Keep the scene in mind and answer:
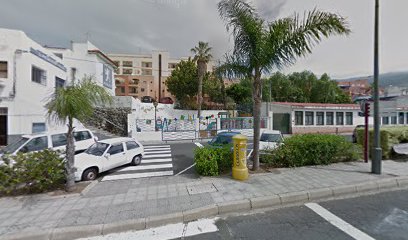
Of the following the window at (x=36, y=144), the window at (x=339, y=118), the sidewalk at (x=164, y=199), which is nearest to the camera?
the sidewalk at (x=164, y=199)

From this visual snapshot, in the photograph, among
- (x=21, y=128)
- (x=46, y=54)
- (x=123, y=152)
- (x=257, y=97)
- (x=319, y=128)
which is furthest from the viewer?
(x=319, y=128)

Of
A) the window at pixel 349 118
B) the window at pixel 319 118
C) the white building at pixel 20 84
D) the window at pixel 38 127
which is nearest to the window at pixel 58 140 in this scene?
the white building at pixel 20 84

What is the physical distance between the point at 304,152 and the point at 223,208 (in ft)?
14.0

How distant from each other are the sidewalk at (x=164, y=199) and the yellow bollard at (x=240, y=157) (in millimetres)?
Answer: 287

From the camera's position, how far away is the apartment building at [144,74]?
49.3m

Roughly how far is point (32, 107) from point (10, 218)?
12.0m

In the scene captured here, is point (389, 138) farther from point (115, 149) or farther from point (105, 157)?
point (105, 157)

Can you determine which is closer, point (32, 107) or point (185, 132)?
point (32, 107)

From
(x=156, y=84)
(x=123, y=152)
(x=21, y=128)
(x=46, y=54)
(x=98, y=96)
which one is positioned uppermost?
(x=156, y=84)

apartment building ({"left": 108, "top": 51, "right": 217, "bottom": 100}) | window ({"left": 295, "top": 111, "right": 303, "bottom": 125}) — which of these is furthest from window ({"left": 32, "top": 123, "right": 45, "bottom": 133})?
apartment building ({"left": 108, "top": 51, "right": 217, "bottom": 100})

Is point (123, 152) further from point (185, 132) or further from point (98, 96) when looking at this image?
point (185, 132)

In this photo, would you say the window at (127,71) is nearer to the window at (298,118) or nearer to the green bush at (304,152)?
the window at (298,118)

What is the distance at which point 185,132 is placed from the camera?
1872 cm

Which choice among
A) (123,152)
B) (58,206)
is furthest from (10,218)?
(123,152)
